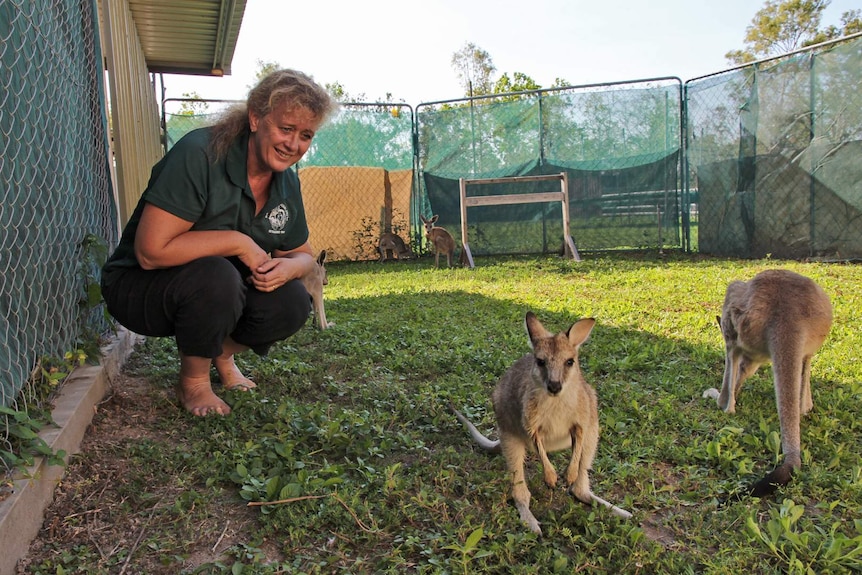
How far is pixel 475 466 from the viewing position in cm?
248

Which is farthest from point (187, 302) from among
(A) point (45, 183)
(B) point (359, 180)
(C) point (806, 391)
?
(B) point (359, 180)

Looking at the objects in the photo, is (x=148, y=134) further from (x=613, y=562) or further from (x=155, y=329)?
(x=613, y=562)

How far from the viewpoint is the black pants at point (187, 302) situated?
2693 millimetres

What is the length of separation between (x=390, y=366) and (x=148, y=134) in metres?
4.31

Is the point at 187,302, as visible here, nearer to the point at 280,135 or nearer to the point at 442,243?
the point at 280,135

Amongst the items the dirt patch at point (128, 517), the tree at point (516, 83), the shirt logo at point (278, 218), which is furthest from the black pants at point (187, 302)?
the tree at point (516, 83)

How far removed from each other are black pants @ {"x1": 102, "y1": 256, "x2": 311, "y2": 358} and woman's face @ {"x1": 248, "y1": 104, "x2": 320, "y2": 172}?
468 millimetres

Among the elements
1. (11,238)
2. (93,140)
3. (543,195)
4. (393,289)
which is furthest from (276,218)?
(543,195)

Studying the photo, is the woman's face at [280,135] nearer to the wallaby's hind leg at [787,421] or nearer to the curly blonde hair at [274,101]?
the curly blonde hair at [274,101]

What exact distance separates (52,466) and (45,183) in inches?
47.0

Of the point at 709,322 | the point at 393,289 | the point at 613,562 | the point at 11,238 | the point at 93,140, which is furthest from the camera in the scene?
the point at 393,289

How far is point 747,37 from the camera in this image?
37.9m

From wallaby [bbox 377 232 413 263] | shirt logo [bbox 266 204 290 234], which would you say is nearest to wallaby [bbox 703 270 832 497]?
shirt logo [bbox 266 204 290 234]

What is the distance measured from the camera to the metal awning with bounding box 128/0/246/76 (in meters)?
6.34
